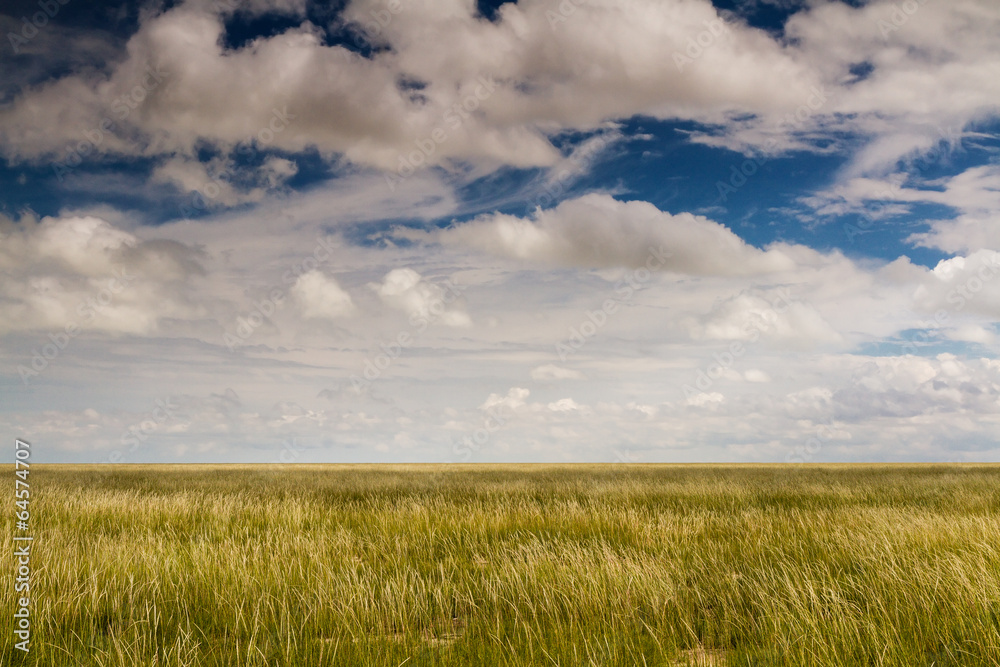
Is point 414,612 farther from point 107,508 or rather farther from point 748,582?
point 107,508

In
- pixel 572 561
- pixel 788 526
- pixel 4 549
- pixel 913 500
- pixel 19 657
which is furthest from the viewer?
pixel 913 500

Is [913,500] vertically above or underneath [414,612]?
underneath

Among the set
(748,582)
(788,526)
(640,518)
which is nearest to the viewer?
(748,582)

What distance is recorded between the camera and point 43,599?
586cm

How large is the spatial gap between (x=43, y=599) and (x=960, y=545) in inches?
443

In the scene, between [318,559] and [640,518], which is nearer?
[318,559]

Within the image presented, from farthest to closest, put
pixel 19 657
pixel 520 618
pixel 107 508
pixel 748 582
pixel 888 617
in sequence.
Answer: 1. pixel 107 508
2. pixel 748 582
3. pixel 520 618
4. pixel 888 617
5. pixel 19 657

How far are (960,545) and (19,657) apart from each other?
11.0 meters

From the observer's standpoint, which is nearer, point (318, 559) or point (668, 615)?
point (668, 615)

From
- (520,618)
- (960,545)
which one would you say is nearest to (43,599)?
(520,618)

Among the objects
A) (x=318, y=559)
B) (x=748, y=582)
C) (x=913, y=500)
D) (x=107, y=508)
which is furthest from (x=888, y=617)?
(x=913, y=500)

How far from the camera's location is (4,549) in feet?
26.6

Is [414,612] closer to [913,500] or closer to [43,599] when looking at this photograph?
[43,599]

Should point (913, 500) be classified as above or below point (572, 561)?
below
